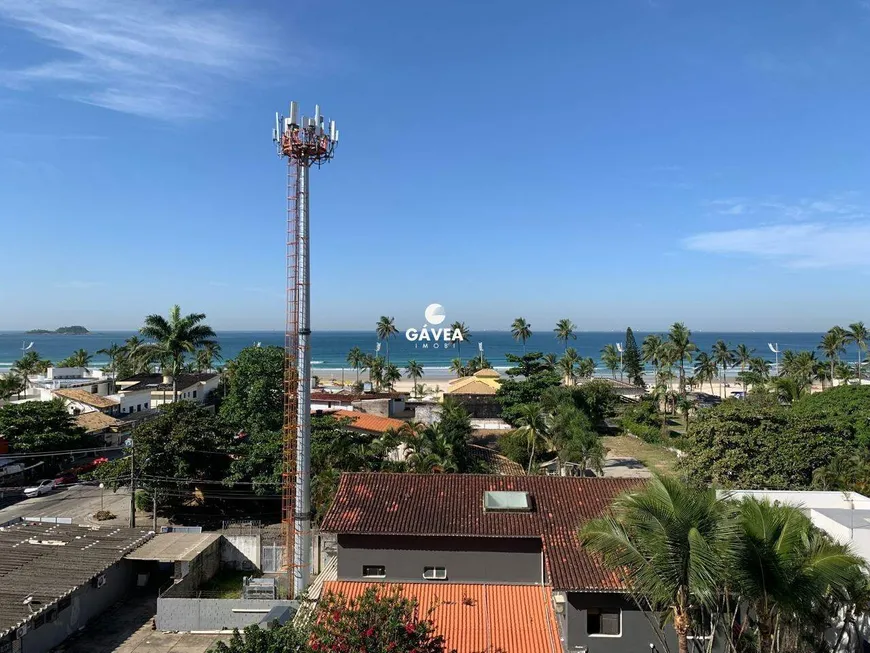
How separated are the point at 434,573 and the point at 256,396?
21687 millimetres

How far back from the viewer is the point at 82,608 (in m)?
22.8

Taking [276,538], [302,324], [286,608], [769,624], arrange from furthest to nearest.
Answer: [276,538], [302,324], [286,608], [769,624]

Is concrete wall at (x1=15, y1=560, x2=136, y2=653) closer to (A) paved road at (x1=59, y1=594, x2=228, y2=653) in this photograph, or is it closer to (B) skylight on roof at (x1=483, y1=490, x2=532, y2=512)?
(A) paved road at (x1=59, y1=594, x2=228, y2=653)

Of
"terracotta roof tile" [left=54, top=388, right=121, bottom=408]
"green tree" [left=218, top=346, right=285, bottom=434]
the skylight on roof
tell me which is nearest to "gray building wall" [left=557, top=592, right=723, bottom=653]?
the skylight on roof

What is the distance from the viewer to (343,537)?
20781mm

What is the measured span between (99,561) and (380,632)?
18040 millimetres

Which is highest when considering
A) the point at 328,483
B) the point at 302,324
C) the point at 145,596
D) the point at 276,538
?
the point at 302,324

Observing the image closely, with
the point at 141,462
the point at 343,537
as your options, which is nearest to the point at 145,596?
the point at 141,462

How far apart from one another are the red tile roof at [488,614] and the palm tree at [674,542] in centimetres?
670

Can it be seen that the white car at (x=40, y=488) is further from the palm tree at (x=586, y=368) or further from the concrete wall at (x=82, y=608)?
the palm tree at (x=586, y=368)

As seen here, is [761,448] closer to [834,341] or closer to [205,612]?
[205,612]

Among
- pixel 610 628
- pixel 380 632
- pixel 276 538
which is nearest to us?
pixel 380 632

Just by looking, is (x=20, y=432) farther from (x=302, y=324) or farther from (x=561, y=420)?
(x=561, y=420)

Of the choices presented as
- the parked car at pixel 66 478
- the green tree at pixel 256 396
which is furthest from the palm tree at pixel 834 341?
the parked car at pixel 66 478
